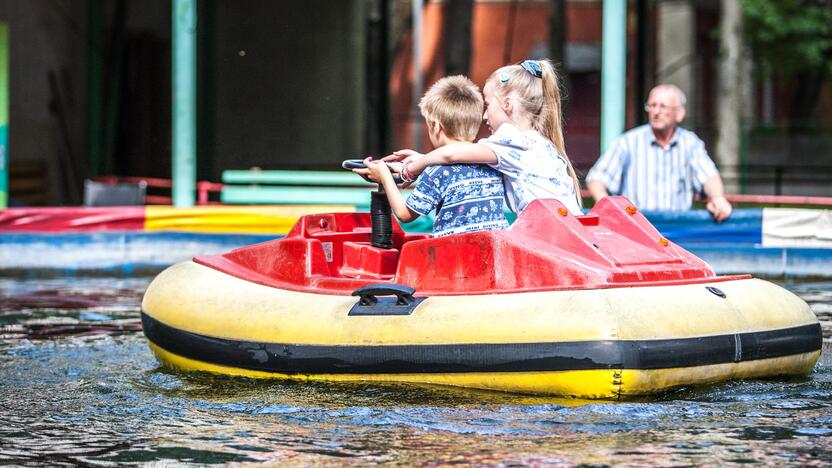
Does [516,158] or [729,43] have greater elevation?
[729,43]

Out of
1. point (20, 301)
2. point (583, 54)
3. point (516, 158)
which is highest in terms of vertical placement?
point (583, 54)

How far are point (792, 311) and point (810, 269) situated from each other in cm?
509

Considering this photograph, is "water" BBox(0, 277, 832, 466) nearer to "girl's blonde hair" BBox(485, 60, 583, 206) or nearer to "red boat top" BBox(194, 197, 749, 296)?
"red boat top" BBox(194, 197, 749, 296)

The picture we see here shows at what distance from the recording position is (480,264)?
5.50 m

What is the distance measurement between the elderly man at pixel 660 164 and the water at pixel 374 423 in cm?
320

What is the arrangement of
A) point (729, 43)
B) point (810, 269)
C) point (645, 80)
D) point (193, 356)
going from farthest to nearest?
point (729, 43)
point (645, 80)
point (810, 269)
point (193, 356)

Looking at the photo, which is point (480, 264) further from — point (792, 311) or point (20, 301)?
point (20, 301)

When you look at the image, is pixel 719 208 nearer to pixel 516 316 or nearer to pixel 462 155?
pixel 462 155

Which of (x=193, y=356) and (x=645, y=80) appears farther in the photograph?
(x=645, y=80)

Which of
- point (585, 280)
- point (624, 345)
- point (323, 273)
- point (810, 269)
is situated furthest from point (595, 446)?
point (810, 269)

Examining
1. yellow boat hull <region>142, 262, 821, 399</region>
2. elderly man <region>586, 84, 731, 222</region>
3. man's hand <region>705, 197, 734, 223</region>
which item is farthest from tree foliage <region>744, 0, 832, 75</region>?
yellow boat hull <region>142, 262, 821, 399</region>

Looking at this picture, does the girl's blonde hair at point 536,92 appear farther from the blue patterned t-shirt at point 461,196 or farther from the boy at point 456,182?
the blue patterned t-shirt at point 461,196

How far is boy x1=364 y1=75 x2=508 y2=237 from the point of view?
227 inches

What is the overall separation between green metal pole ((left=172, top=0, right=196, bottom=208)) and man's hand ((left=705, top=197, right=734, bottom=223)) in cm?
576
